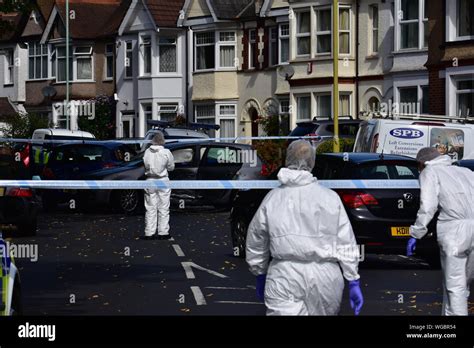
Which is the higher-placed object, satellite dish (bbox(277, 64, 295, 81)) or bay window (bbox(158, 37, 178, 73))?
bay window (bbox(158, 37, 178, 73))

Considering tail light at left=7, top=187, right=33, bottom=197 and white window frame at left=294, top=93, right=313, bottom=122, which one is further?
white window frame at left=294, top=93, right=313, bottom=122

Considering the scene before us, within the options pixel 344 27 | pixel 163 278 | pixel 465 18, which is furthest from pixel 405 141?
pixel 344 27

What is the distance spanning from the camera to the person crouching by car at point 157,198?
22234mm

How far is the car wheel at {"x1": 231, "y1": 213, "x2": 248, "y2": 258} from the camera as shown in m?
18.6

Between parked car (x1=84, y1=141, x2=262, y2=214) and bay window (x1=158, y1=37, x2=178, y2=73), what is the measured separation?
28216 millimetres

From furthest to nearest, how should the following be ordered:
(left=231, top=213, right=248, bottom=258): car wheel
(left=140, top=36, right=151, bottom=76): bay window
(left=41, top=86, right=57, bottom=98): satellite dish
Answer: (left=41, top=86, right=57, bottom=98): satellite dish < (left=140, top=36, right=151, bottom=76): bay window < (left=231, top=213, right=248, bottom=258): car wheel

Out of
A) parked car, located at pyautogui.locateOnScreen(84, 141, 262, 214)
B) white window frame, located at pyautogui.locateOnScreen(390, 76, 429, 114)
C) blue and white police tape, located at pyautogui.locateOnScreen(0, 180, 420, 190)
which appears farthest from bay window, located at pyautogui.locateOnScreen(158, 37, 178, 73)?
blue and white police tape, located at pyautogui.locateOnScreen(0, 180, 420, 190)

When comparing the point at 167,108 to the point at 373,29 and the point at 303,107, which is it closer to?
the point at 303,107

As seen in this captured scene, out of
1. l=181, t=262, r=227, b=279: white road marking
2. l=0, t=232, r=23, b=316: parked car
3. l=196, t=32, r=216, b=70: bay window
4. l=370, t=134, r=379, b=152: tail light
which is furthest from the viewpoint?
l=196, t=32, r=216, b=70: bay window

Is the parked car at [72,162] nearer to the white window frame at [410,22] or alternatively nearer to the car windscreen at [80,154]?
the car windscreen at [80,154]

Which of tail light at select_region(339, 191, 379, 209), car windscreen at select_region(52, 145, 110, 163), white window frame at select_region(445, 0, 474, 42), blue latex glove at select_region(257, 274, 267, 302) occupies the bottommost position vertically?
blue latex glove at select_region(257, 274, 267, 302)

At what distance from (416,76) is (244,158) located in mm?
15910

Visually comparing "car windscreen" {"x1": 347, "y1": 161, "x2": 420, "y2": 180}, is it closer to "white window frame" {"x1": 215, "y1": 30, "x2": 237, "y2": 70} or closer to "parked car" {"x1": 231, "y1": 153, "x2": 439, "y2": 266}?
"parked car" {"x1": 231, "y1": 153, "x2": 439, "y2": 266}
